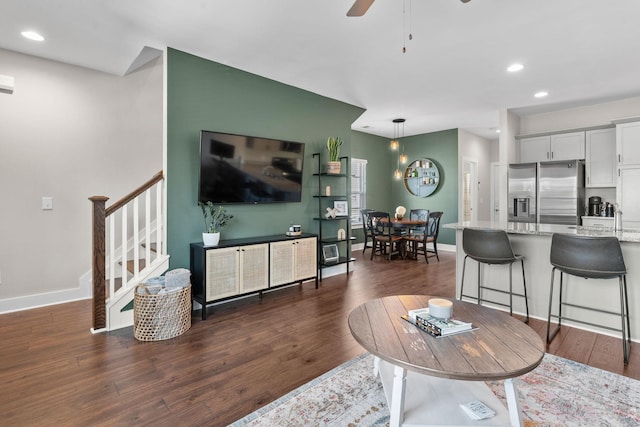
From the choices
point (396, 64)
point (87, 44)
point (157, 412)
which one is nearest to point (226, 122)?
point (87, 44)

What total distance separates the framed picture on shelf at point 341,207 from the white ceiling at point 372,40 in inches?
64.7

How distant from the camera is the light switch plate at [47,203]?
369 cm

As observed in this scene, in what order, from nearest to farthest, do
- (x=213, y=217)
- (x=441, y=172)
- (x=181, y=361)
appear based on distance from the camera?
1. (x=181, y=361)
2. (x=213, y=217)
3. (x=441, y=172)

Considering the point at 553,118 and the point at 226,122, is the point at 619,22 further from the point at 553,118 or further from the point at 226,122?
the point at 226,122

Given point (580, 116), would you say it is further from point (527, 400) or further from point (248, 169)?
point (248, 169)

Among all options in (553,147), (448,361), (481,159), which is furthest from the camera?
(481,159)

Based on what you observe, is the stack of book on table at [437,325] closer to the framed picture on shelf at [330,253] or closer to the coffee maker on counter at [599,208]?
the framed picture on shelf at [330,253]

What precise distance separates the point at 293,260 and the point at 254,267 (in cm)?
58

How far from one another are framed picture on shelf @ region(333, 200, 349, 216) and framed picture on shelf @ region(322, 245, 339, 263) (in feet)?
1.75

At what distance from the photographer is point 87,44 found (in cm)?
327

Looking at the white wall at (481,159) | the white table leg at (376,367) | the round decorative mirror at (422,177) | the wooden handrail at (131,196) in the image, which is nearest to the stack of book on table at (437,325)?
the white table leg at (376,367)

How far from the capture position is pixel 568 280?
311 centimetres

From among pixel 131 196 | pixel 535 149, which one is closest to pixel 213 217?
pixel 131 196

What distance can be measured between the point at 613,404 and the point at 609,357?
768 mm
